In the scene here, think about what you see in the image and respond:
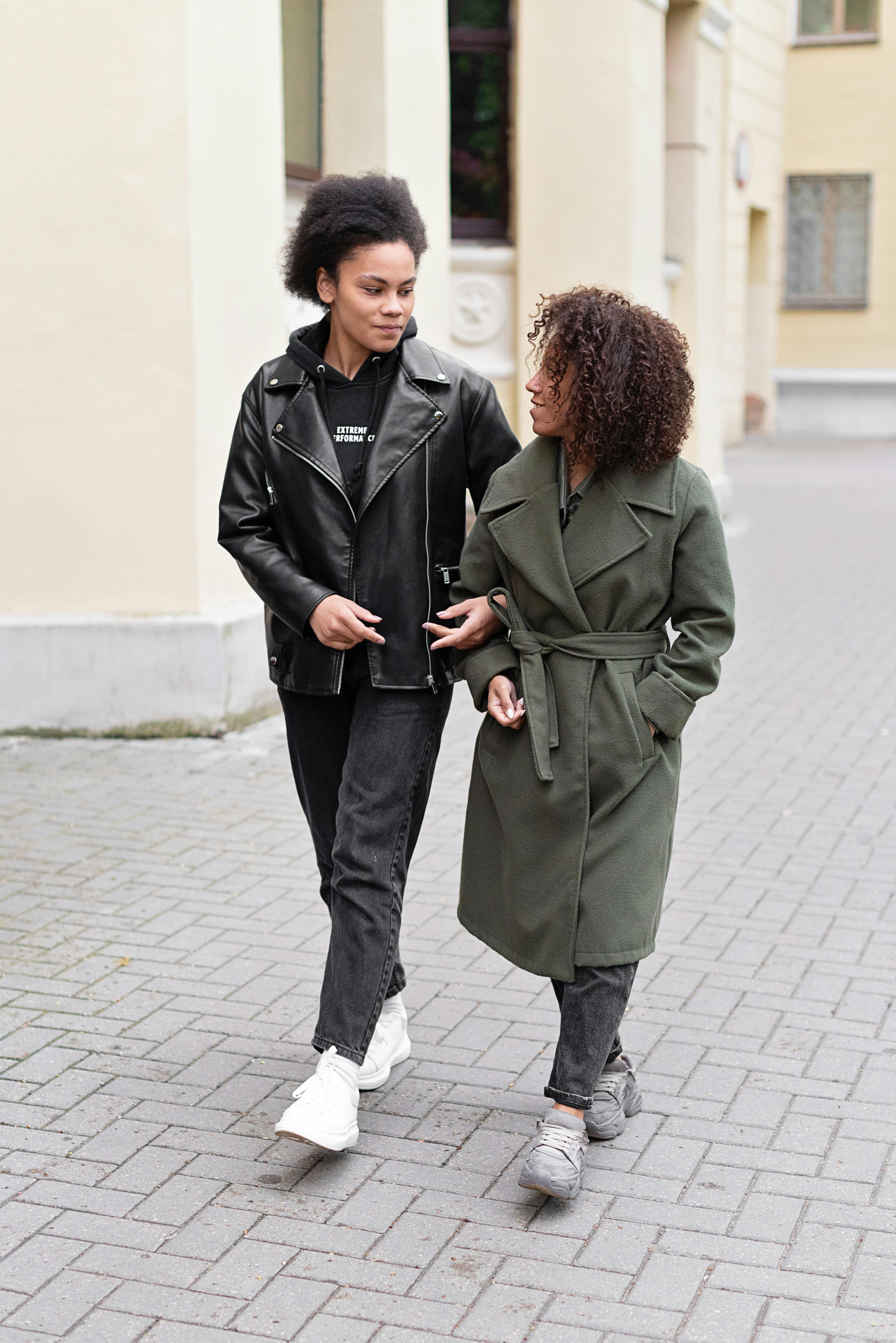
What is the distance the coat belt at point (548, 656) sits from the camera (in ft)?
10.7

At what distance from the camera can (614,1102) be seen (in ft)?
11.8

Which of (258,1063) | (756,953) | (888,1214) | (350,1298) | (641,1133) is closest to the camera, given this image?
(350,1298)

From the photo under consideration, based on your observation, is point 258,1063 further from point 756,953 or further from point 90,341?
point 90,341

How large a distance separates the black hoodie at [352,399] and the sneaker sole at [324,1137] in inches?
50.2

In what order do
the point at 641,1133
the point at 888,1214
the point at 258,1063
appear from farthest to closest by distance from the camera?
the point at 258,1063, the point at 641,1133, the point at 888,1214

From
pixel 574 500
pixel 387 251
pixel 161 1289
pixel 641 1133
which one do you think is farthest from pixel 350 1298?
pixel 387 251

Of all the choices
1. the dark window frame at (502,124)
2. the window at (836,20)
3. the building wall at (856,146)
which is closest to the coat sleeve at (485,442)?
the dark window frame at (502,124)

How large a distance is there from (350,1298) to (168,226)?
5.01 m

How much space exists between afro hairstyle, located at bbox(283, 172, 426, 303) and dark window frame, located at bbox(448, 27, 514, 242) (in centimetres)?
908

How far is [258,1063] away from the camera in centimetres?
399

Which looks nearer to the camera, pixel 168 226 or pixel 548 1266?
pixel 548 1266

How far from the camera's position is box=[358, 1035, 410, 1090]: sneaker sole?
3.79 meters

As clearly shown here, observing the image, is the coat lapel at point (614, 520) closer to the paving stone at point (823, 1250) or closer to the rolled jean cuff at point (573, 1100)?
the rolled jean cuff at point (573, 1100)

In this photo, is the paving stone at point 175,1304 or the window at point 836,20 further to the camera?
the window at point 836,20
